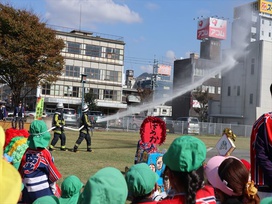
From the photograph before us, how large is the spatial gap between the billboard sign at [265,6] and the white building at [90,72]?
119 ft

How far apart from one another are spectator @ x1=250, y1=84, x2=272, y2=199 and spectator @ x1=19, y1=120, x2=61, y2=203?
7.10 feet

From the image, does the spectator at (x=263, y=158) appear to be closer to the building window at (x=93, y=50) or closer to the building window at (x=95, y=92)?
the building window at (x=95, y=92)

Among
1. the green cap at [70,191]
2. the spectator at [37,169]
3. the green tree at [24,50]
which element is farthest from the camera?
the green tree at [24,50]

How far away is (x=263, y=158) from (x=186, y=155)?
4.33ft

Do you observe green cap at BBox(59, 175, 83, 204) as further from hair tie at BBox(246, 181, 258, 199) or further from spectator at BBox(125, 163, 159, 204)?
hair tie at BBox(246, 181, 258, 199)

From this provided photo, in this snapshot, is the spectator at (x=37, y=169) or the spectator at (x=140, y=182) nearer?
the spectator at (x=140, y=182)

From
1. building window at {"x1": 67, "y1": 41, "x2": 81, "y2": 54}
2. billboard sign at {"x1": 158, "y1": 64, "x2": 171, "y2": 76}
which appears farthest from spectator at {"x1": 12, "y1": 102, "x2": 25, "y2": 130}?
billboard sign at {"x1": 158, "y1": 64, "x2": 171, "y2": 76}

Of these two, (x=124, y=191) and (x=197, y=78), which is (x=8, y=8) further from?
(x=197, y=78)

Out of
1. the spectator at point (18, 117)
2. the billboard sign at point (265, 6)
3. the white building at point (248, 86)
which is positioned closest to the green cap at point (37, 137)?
the spectator at point (18, 117)

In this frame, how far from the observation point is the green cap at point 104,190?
192 centimetres

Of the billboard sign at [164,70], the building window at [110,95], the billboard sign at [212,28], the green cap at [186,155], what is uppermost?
the billboard sign at [212,28]

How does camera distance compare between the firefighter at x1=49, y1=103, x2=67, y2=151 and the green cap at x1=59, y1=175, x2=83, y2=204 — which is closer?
the green cap at x1=59, y1=175, x2=83, y2=204

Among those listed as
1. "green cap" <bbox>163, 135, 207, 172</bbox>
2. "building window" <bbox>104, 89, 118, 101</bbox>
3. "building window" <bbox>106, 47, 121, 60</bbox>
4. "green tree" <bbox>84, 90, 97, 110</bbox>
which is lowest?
"green cap" <bbox>163, 135, 207, 172</bbox>

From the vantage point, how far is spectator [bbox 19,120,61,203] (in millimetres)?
4273
